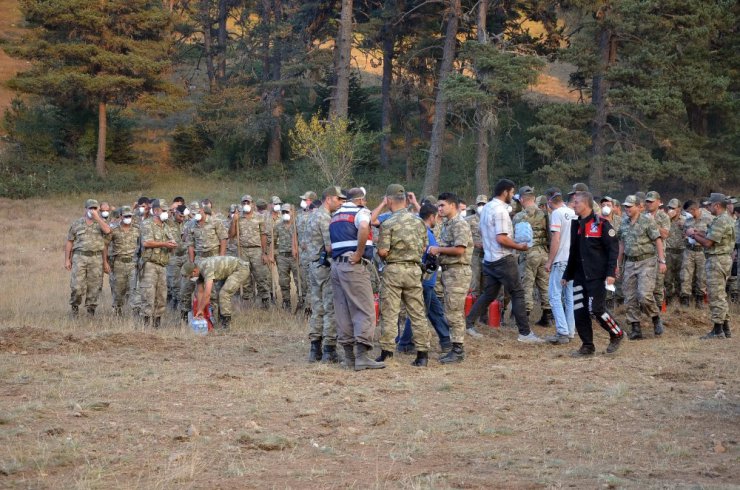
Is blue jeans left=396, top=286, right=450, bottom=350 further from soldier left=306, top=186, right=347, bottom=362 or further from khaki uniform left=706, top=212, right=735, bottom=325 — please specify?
khaki uniform left=706, top=212, right=735, bottom=325

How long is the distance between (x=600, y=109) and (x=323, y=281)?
24.7 m

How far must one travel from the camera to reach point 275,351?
42.4 ft

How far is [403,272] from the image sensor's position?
1102cm

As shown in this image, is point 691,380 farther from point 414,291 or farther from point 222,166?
point 222,166

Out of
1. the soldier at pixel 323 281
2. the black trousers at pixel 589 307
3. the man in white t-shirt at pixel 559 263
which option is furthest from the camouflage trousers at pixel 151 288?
the black trousers at pixel 589 307

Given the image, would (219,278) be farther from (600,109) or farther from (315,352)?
(600,109)

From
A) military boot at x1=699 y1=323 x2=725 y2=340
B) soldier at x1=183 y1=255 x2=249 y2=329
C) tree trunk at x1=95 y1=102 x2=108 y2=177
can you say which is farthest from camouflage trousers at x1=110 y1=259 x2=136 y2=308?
tree trunk at x1=95 y1=102 x2=108 y2=177

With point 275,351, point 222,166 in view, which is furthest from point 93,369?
point 222,166

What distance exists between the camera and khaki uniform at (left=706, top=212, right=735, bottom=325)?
13.4 m

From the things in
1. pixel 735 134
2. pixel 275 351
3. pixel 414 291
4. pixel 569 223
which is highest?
pixel 735 134

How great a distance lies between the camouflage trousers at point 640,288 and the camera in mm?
13789

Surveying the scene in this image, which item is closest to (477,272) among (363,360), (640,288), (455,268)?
(640,288)

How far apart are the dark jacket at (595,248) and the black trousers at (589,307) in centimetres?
11

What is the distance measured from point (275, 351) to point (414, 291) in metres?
2.78
